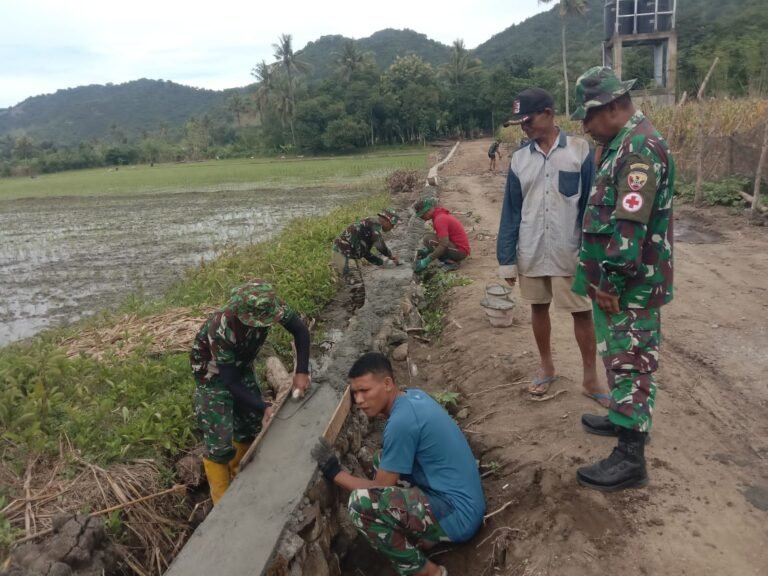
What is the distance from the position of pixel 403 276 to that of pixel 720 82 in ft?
81.7

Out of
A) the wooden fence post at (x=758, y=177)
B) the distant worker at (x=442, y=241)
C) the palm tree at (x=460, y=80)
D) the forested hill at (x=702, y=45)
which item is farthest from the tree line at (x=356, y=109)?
the distant worker at (x=442, y=241)

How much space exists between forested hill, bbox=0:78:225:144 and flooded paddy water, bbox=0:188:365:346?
9313cm

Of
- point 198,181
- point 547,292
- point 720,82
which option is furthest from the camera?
point 198,181

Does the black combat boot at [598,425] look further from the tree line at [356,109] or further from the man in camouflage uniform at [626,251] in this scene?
the tree line at [356,109]

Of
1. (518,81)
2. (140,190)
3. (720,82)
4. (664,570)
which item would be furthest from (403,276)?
(518,81)

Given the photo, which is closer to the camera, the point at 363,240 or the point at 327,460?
the point at 327,460

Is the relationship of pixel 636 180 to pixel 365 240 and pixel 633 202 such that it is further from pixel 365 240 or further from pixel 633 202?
pixel 365 240

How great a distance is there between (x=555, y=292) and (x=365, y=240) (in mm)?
4525

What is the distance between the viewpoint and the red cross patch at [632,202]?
2.39 meters

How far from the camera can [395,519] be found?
99.4 inches

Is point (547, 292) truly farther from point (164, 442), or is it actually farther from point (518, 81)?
point (518, 81)

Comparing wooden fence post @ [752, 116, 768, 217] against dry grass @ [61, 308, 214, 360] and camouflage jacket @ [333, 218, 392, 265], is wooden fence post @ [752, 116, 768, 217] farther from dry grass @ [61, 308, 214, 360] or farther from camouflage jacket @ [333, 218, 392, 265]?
dry grass @ [61, 308, 214, 360]

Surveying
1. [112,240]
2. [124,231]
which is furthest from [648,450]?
[124,231]

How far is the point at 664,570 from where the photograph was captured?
2.30m
